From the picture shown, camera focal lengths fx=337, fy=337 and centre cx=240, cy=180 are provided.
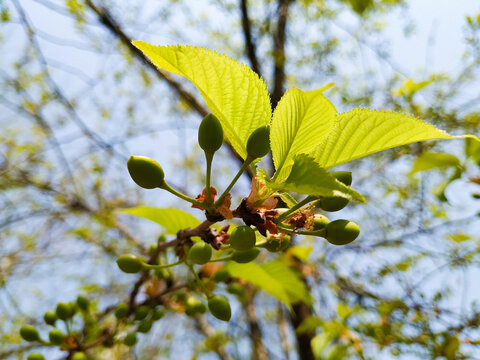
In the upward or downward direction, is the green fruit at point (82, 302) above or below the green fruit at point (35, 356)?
above

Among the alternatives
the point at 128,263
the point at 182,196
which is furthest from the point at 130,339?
the point at 182,196

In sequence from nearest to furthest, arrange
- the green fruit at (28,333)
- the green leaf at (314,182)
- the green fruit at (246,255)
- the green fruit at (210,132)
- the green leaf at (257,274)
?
the green leaf at (314,182), the green fruit at (210,132), the green fruit at (246,255), the green leaf at (257,274), the green fruit at (28,333)

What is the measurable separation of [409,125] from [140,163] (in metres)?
0.45

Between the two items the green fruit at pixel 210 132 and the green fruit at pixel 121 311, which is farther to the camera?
the green fruit at pixel 121 311

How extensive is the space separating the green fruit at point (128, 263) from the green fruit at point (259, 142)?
1.38 ft

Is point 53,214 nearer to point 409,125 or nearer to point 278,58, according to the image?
point 278,58

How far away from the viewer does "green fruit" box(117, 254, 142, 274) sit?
2.57ft

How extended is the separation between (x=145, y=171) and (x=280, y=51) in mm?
2310

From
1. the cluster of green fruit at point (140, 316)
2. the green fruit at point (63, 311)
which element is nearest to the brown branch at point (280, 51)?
the cluster of green fruit at point (140, 316)

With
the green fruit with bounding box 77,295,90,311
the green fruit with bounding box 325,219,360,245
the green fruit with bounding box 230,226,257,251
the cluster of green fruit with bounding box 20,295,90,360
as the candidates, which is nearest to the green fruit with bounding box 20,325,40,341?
the cluster of green fruit with bounding box 20,295,90,360

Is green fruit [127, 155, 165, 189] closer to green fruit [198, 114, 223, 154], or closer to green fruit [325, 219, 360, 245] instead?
green fruit [198, 114, 223, 154]

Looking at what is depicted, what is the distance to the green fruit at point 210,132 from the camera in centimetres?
58

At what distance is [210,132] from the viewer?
59cm

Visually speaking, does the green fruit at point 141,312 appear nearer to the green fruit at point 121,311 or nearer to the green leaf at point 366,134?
the green fruit at point 121,311
